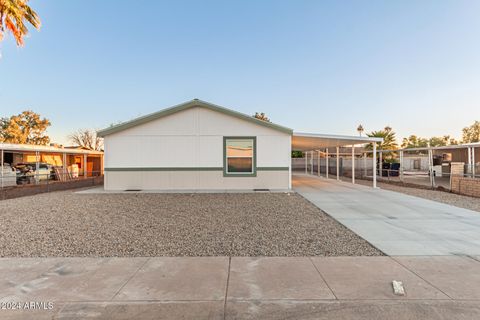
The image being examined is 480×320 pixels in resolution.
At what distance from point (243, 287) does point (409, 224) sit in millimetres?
5204

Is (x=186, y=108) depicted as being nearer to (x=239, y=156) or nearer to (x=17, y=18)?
(x=239, y=156)

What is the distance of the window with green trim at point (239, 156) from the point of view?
12.0 m

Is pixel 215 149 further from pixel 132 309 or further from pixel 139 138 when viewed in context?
pixel 132 309

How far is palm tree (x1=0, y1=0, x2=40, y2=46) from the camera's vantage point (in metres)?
8.53

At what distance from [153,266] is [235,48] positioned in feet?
53.6

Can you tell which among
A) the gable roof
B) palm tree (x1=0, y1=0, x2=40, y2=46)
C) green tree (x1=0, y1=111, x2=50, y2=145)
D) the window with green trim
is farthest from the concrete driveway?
green tree (x1=0, y1=111, x2=50, y2=145)

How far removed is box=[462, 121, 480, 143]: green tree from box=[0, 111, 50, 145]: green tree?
7646cm

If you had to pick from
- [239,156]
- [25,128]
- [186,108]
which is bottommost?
[239,156]

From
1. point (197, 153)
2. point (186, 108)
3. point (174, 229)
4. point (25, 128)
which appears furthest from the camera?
point (25, 128)

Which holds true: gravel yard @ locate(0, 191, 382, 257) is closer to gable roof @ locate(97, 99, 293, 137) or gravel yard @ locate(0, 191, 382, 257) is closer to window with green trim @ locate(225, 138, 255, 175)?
window with green trim @ locate(225, 138, 255, 175)

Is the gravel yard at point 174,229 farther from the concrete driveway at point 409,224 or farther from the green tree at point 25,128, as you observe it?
the green tree at point 25,128

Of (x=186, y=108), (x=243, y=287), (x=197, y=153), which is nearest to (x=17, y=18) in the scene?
(x=186, y=108)

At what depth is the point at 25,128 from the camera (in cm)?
3419

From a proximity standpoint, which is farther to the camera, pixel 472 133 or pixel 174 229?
pixel 472 133
